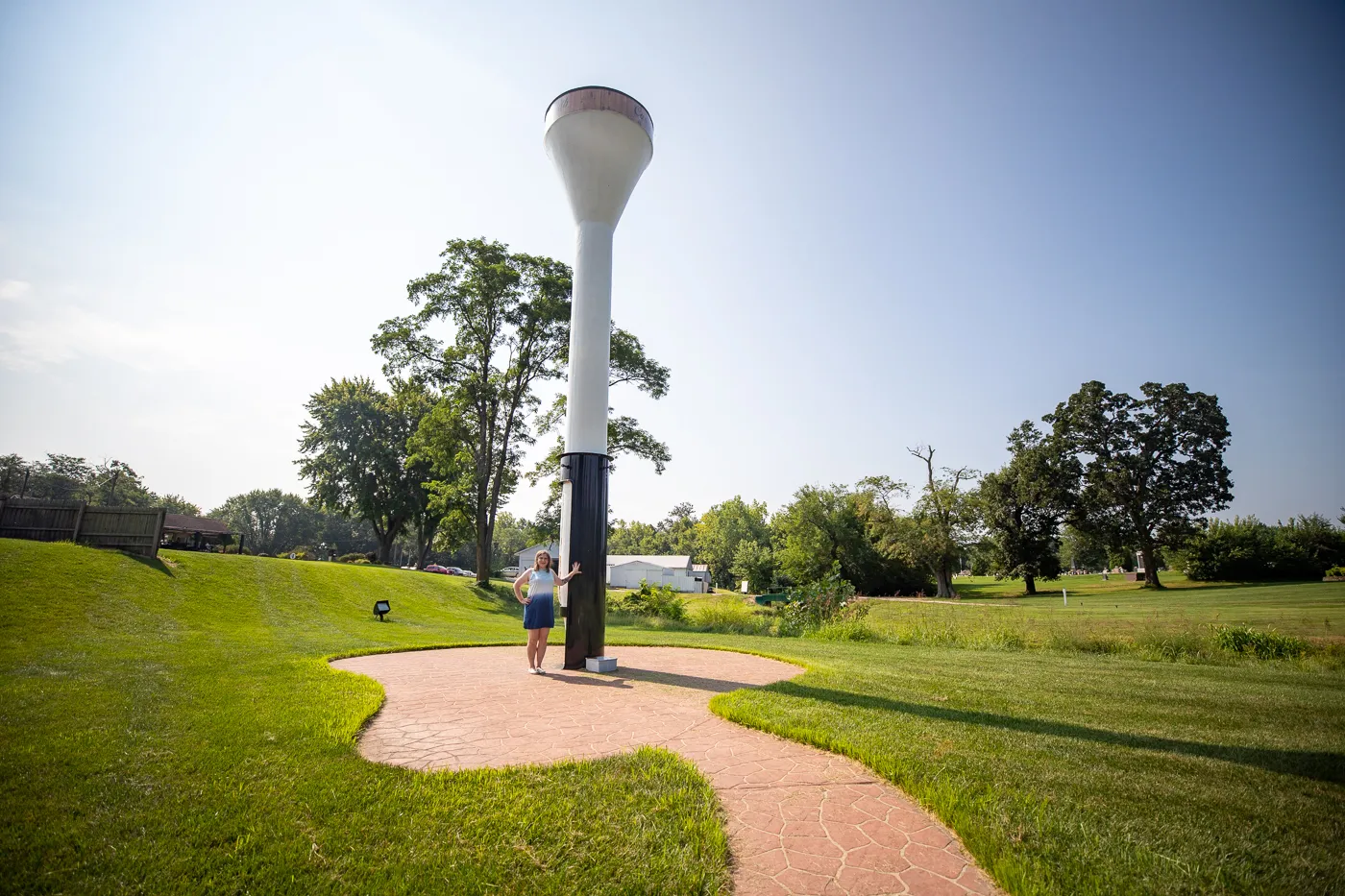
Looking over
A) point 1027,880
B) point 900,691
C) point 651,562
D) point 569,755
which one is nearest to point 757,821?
point 1027,880

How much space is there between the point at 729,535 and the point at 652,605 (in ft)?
166

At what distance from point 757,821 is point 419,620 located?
17685 mm

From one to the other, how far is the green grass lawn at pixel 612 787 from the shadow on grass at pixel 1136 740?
31mm

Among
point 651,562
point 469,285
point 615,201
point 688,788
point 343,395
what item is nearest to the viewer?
point 688,788

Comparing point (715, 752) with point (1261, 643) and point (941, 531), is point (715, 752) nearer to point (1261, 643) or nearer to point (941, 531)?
point (1261, 643)

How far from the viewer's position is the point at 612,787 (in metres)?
3.77

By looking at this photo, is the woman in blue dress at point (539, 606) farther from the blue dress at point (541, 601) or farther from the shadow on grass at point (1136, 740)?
the shadow on grass at point (1136, 740)

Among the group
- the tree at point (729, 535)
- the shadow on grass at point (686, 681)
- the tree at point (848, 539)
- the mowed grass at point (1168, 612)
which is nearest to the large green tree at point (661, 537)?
the tree at point (729, 535)

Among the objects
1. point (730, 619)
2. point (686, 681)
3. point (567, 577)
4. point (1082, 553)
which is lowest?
point (730, 619)

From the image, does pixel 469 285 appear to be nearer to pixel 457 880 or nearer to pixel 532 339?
pixel 532 339

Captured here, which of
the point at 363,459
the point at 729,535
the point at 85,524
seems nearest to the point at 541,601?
the point at 85,524

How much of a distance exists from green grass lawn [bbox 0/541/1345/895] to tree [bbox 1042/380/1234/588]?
35505 mm

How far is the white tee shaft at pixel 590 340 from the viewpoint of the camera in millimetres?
9078

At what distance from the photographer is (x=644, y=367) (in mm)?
27828
